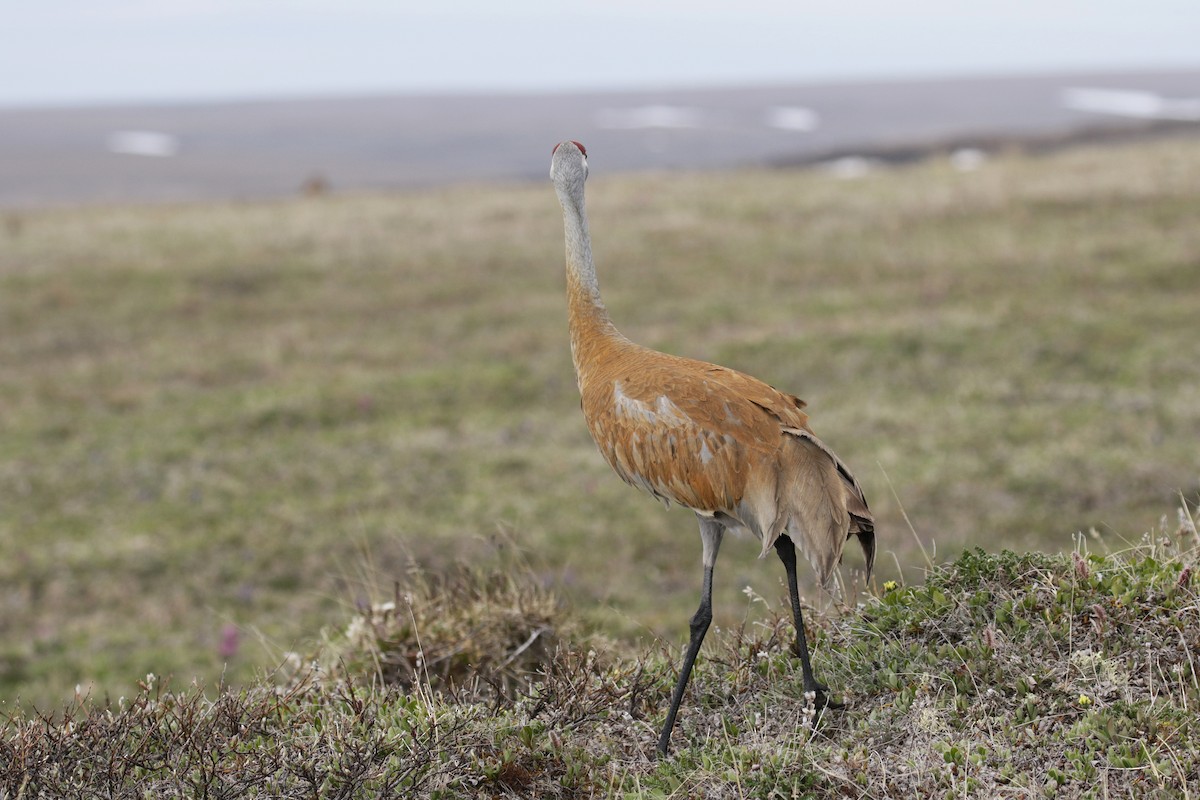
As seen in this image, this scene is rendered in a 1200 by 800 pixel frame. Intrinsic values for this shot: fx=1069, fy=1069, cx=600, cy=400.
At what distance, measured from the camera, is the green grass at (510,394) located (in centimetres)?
1027

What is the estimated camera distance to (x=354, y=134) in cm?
14700

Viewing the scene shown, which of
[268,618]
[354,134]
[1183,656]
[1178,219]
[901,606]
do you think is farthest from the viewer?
[354,134]

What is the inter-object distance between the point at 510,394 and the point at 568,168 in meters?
11.4

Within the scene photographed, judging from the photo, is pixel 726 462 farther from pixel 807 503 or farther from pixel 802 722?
pixel 802 722

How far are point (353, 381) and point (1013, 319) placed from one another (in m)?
10.4

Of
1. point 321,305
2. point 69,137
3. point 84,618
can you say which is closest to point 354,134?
point 69,137

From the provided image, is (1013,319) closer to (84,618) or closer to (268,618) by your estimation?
(268,618)

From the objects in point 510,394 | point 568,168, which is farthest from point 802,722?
point 510,394

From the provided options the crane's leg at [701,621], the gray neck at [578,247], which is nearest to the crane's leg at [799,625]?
the crane's leg at [701,621]

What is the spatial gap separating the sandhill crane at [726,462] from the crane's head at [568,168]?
2.74ft

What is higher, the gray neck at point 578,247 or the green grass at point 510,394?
the gray neck at point 578,247

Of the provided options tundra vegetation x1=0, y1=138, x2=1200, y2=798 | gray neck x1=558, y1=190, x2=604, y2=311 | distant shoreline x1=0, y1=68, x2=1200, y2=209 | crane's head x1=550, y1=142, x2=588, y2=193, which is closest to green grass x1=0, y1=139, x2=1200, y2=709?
tundra vegetation x1=0, y1=138, x2=1200, y2=798

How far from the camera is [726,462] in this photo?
4180mm

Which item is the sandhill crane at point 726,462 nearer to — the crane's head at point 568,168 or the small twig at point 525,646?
the crane's head at point 568,168
